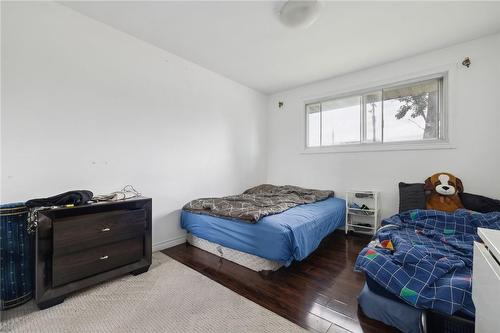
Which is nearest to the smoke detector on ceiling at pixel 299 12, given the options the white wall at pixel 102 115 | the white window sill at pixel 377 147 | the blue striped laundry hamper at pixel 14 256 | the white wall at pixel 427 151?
the white wall at pixel 102 115

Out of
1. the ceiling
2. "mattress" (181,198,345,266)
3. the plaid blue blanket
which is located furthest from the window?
"mattress" (181,198,345,266)

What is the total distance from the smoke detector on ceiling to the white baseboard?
9.10ft

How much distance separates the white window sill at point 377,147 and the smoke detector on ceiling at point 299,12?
2052 millimetres

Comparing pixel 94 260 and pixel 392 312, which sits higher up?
pixel 94 260

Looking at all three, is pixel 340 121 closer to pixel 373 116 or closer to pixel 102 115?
pixel 373 116

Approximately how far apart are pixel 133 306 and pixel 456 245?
Result: 247cm

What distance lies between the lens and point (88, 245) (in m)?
1.69

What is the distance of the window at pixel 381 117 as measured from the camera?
280 cm

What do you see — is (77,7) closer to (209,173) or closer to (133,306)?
(209,173)

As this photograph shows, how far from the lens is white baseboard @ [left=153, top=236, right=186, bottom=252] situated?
255 centimetres

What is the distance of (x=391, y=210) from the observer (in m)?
2.95

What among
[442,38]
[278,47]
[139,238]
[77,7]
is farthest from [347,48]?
[139,238]

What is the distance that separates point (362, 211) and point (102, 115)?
3.48 m

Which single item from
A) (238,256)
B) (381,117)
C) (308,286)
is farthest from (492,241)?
(381,117)
